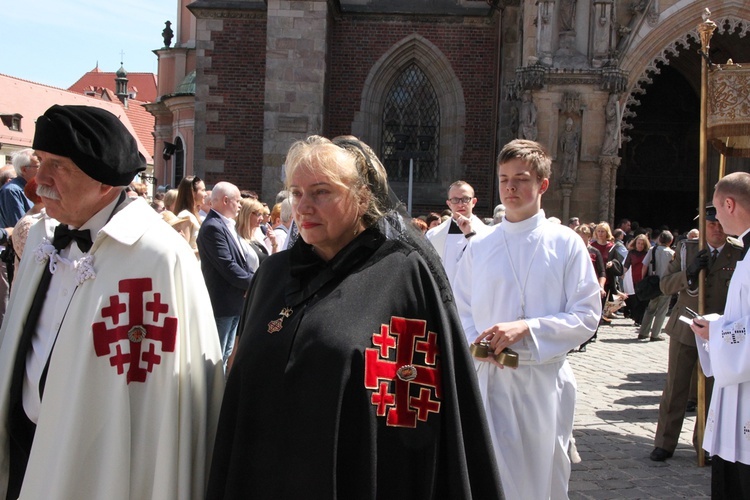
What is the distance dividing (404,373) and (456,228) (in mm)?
4726

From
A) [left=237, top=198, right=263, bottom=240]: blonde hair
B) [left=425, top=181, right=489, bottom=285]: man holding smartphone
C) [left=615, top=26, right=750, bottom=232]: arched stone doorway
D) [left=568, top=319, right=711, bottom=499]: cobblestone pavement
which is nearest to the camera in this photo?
[left=568, top=319, right=711, bottom=499]: cobblestone pavement

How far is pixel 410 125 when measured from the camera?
21.8 m

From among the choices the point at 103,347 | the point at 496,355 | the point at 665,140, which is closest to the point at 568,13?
the point at 665,140

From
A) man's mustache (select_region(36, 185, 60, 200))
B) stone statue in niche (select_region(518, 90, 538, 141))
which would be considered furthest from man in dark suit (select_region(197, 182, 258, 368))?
stone statue in niche (select_region(518, 90, 538, 141))

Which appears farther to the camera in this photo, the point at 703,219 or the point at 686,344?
the point at 686,344

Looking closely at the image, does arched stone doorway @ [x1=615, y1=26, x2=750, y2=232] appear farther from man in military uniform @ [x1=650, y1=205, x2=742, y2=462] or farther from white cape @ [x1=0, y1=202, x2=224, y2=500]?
white cape @ [x1=0, y1=202, x2=224, y2=500]

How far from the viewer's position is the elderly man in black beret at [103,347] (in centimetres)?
273

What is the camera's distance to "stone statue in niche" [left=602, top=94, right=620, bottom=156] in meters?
16.8

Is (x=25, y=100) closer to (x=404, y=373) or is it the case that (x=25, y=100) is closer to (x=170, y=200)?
(x=170, y=200)

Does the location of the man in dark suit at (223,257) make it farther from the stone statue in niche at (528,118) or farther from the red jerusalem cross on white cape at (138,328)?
the stone statue in niche at (528,118)

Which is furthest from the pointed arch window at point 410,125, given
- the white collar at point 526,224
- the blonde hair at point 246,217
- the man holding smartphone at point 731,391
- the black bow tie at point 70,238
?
the black bow tie at point 70,238

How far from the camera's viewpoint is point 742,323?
172 inches

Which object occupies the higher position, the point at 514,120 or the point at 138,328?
the point at 514,120

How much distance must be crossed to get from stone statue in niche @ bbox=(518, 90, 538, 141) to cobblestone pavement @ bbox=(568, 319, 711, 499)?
5753 mm
